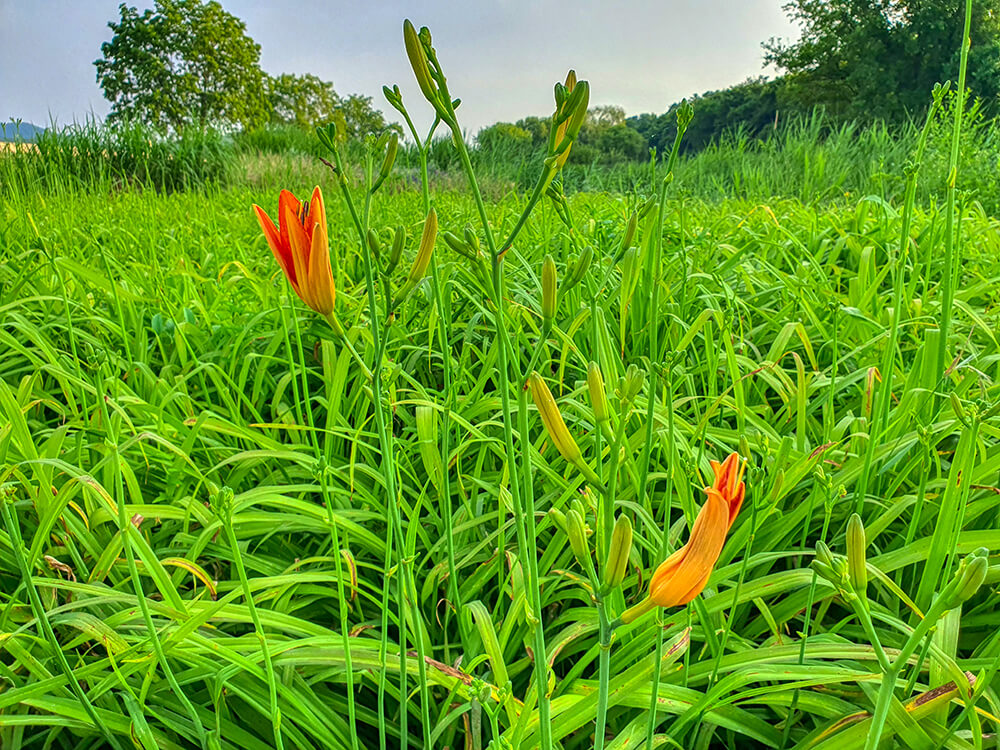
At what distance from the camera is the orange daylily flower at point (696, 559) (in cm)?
38

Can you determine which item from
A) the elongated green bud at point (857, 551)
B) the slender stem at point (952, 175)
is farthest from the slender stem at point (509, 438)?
the slender stem at point (952, 175)

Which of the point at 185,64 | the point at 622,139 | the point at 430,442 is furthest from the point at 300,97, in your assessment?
the point at 430,442

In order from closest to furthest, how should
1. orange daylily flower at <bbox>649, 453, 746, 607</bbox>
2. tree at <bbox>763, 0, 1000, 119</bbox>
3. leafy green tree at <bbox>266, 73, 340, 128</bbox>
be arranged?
orange daylily flower at <bbox>649, 453, 746, 607</bbox>, tree at <bbox>763, 0, 1000, 119</bbox>, leafy green tree at <bbox>266, 73, 340, 128</bbox>

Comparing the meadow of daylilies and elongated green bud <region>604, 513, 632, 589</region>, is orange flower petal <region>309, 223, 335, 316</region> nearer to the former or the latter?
the meadow of daylilies

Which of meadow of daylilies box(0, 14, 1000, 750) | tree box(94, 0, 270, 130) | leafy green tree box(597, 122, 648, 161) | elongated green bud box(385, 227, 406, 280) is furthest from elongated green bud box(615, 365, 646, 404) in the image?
tree box(94, 0, 270, 130)

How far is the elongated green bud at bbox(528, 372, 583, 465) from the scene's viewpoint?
0.46 m

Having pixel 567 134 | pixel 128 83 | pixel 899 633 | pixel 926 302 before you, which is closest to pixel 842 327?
pixel 926 302

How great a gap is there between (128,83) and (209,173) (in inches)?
1198

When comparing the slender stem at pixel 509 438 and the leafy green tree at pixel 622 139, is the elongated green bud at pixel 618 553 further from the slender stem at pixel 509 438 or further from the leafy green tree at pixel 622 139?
the leafy green tree at pixel 622 139

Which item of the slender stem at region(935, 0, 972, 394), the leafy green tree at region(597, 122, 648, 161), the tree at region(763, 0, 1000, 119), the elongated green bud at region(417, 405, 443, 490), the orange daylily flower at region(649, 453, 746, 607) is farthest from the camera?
the tree at region(763, 0, 1000, 119)

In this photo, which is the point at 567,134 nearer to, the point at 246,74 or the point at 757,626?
the point at 757,626

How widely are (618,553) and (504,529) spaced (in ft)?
1.88

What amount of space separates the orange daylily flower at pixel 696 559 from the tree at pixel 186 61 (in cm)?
3275

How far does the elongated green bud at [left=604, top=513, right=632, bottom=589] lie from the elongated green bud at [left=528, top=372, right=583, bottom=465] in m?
0.07
